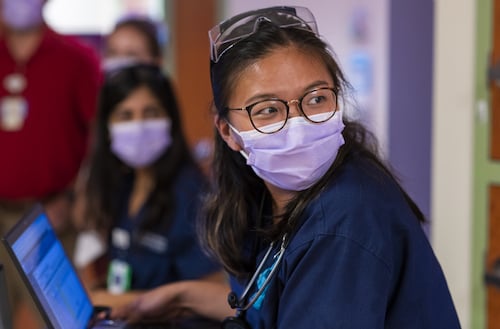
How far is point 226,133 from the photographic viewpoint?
1198 mm

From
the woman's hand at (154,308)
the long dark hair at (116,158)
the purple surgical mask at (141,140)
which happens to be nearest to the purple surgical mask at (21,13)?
the long dark hair at (116,158)

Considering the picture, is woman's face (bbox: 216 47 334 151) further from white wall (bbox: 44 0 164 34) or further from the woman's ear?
white wall (bbox: 44 0 164 34)

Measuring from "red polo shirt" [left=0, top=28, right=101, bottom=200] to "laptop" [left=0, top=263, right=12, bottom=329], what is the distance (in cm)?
136

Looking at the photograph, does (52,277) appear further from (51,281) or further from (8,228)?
(8,228)

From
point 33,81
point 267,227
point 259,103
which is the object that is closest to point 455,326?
point 267,227

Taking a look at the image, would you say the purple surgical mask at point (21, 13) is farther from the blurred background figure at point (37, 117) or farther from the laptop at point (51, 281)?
the laptop at point (51, 281)

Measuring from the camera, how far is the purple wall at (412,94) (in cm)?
233

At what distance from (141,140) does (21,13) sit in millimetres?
869

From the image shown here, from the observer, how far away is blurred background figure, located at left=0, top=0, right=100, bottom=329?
2498mm

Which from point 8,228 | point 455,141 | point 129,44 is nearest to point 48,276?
point 455,141

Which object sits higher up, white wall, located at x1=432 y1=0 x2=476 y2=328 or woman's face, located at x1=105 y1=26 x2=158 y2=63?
woman's face, located at x1=105 y1=26 x2=158 y2=63

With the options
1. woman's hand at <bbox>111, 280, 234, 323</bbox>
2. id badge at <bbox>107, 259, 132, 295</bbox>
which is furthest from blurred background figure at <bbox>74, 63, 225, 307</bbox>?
woman's hand at <bbox>111, 280, 234, 323</bbox>

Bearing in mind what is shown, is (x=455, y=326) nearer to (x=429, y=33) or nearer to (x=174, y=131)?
(x=174, y=131)

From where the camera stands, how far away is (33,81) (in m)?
2.52
